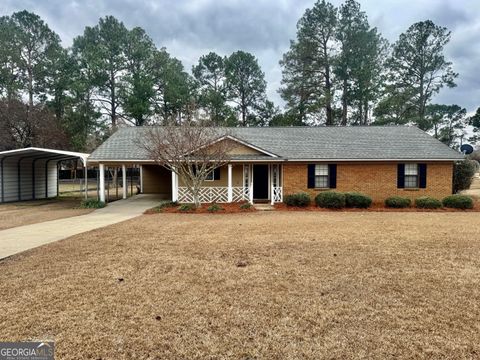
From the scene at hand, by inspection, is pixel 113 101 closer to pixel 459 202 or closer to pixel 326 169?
pixel 326 169

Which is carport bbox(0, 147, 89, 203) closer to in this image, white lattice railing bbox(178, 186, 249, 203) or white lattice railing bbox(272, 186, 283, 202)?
white lattice railing bbox(178, 186, 249, 203)

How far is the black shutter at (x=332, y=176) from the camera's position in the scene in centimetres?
1689

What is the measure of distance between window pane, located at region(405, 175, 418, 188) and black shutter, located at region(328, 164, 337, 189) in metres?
3.98

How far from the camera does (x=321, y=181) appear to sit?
17.0m

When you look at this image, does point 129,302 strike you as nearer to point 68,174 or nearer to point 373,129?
point 373,129

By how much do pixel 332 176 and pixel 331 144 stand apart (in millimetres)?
2403

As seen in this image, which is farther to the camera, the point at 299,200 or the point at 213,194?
the point at 213,194

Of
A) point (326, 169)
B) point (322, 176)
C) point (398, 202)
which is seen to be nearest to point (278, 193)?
point (322, 176)

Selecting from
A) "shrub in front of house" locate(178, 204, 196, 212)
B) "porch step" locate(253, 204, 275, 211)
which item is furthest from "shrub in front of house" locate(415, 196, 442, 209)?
"shrub in front of house" locate(178, 204, 196, 212)

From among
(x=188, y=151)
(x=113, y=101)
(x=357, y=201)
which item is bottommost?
(x=357, y=201)

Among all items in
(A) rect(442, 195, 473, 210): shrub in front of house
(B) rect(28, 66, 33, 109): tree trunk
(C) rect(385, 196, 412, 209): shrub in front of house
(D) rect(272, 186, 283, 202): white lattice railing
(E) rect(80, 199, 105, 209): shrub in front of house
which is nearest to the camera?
(A) rect(442, 195, 473, 210): shrub in front of house

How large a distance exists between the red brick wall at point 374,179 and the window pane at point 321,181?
0.35 meters

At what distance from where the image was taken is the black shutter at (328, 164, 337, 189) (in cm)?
1689

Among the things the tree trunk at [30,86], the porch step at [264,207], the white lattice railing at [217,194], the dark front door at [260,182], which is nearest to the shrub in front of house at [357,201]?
the white lattice railing at [217,194]
